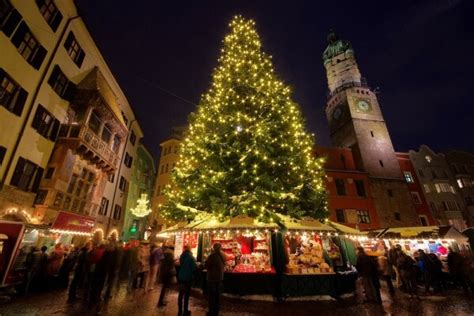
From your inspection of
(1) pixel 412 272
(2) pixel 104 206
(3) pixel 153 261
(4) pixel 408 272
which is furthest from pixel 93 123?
(1) pixel 412 272

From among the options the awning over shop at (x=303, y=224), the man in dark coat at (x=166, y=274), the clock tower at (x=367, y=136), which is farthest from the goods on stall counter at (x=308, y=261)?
the clock tower at (x=367, y=136)

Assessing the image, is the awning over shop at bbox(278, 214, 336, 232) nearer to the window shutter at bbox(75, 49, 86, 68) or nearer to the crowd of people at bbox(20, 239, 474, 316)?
the crowd of people at bbox(20, 239, 474, 316)

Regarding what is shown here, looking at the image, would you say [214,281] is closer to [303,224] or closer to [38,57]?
[303,224]

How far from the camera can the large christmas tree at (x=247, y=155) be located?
1045 centimetres

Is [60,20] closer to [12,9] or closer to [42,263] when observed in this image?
[12,9]

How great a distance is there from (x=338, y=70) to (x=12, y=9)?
154 feet

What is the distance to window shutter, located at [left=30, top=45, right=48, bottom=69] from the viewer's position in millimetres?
13900

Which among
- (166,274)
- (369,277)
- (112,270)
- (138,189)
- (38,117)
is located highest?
(138,189)

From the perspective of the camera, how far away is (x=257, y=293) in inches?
362

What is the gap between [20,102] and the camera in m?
13.0

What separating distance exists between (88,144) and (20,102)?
4.55 m

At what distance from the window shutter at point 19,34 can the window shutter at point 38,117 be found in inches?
134

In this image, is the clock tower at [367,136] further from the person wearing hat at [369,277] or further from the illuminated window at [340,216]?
the person wearing hat at [369,277]

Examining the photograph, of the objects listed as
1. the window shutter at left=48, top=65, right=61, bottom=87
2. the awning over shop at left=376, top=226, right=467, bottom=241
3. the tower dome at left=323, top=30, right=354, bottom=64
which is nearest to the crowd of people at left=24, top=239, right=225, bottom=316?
the window shutter at left=48, top=65, right=61, bottom=87
